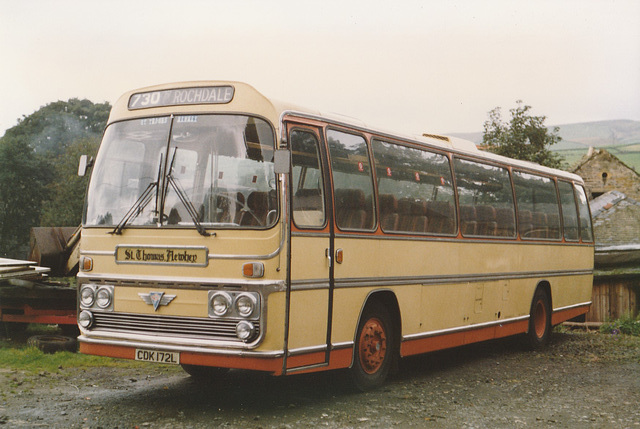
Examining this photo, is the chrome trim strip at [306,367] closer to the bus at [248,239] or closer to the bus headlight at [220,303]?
the bus at [248,239]

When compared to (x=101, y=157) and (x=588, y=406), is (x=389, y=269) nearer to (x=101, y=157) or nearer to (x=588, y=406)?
(x=588, y=406)

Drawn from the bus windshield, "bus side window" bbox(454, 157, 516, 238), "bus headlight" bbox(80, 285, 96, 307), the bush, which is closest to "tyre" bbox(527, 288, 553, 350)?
"bus side window" bbox(454, 157, 516, 238)

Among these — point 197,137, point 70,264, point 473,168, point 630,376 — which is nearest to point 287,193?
point 197,137

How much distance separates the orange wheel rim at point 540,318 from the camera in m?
14.2

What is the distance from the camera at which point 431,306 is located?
10.3 m

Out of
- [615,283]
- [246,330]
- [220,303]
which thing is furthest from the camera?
[615,283]

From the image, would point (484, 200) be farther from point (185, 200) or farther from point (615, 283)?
point (615, 283)

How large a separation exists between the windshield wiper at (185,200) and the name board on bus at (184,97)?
1.84 ft

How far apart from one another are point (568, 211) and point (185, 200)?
32.3ft

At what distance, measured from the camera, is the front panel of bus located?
7.30 m

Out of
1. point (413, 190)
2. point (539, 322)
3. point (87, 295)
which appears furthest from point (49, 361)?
point (539, 322)

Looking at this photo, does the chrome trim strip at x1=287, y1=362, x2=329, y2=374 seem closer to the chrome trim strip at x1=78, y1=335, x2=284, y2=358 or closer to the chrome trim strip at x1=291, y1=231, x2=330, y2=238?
the chrome trim strip at x1=78, y1=335, x2=284, y2=358

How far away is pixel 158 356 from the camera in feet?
24.6

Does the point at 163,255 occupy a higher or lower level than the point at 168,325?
higher
